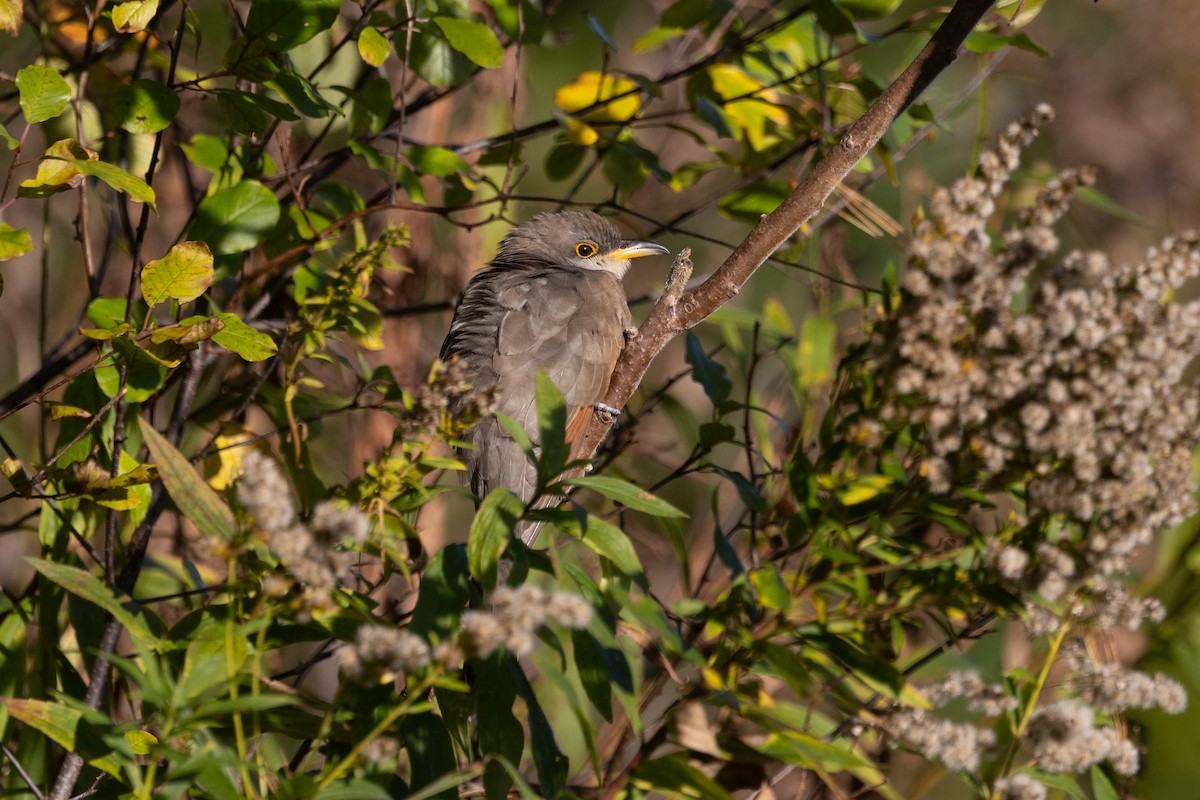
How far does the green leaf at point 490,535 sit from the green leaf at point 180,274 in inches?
31.7

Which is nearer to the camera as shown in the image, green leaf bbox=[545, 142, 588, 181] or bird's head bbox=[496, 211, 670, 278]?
green leaf bbox=[545, 142, 588, 181]

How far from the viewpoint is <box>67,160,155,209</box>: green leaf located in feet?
7.43

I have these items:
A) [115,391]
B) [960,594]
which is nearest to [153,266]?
[115,391]

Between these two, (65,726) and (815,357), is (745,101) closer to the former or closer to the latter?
(815,357)

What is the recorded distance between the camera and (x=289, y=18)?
2.65m

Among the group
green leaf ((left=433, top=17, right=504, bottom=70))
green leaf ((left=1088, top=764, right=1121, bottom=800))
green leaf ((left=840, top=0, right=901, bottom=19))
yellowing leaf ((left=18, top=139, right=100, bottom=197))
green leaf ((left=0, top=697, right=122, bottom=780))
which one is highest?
green leaf ((left=840, top=0, right=901, bottom=19))

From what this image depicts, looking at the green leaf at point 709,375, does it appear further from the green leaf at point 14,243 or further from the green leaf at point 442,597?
the green leaf at point 14,243

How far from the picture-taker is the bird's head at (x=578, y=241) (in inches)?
207

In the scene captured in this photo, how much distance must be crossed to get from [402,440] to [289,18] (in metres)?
1.14

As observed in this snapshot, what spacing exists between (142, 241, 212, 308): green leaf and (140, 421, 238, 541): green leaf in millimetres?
330

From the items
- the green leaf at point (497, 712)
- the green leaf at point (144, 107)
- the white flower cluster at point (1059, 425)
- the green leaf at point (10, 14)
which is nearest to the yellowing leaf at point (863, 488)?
the white flower cluster at point (1059, 425)

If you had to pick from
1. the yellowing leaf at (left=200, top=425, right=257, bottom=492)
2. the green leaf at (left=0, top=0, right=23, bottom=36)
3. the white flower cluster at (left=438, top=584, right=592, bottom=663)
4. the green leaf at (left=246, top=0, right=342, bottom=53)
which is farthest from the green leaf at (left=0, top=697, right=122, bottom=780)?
the green leaf at (left=246, top=0, right=342, bottom=53)

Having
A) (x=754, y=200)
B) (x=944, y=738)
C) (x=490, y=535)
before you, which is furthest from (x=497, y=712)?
(x=754, y=200)

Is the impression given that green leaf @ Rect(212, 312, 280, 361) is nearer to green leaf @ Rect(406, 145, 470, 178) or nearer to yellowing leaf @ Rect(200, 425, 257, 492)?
yellowing leaf @ Rect(200, 425, 257, 492)
